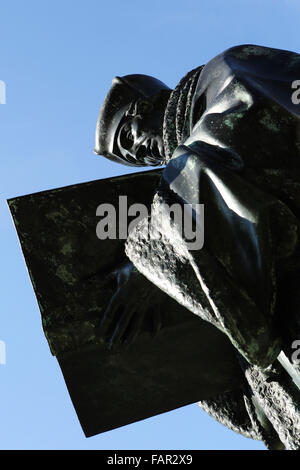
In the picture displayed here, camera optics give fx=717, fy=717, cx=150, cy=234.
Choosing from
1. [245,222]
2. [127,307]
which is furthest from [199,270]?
[127,307]

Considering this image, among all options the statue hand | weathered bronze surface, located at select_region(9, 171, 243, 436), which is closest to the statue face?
weathered bronze surface, located at select_region(9, 171, 243, 436)

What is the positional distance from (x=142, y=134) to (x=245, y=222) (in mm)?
1356

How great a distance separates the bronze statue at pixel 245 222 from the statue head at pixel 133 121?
2.25ft

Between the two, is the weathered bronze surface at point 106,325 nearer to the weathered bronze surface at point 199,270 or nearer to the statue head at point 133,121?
the weathered bronze surface at point 199,270

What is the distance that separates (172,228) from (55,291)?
691 mm

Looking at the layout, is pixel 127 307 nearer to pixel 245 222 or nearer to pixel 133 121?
pixel 245 222

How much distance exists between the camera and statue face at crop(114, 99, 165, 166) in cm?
326

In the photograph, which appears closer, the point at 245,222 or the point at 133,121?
the point at 245,222

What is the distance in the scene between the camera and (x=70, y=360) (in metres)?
2.58

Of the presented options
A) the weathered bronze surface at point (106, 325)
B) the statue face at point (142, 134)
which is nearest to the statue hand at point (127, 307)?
the weathered bronze surface at point (106, 325)

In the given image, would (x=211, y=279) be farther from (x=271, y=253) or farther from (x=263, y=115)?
(x=263, y=115)

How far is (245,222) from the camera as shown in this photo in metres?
2.04

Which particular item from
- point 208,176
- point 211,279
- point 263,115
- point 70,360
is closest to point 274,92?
point 263,115

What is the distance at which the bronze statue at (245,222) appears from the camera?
2.00 m
